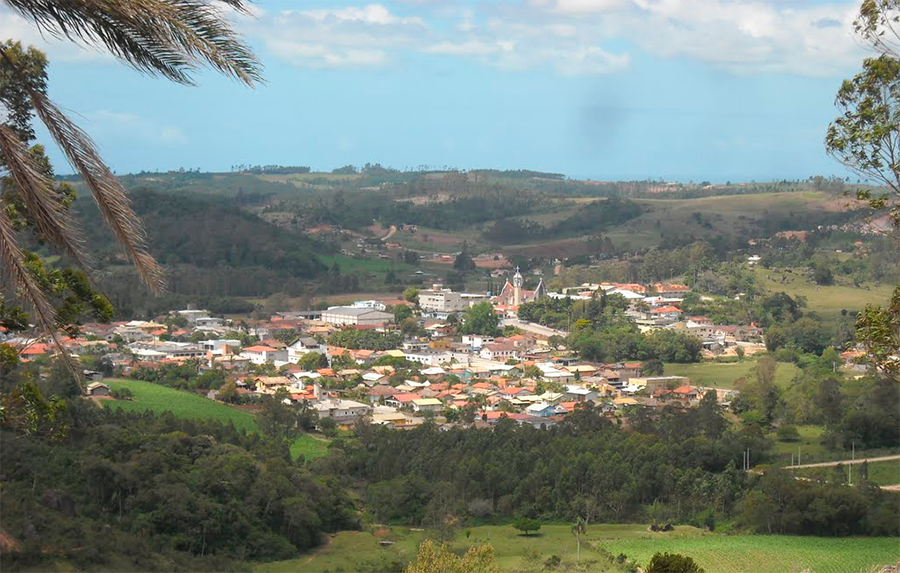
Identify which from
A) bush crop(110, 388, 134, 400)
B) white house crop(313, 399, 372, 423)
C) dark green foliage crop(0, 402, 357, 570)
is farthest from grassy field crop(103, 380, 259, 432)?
dark green foliage crop(0, 402, 357, 570)

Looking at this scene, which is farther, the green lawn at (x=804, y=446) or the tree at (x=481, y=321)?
the tree at (x=481, y=321)

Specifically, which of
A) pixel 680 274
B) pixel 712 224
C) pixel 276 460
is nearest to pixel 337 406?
pixel 276 460

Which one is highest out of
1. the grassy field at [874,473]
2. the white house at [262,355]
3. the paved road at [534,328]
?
the paved road at [534,328]

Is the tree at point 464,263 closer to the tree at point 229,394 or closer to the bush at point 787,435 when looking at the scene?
the tree at point 229,394

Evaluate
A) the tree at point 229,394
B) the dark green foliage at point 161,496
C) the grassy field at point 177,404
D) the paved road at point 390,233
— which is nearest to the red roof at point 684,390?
the grassy field at point 177,404

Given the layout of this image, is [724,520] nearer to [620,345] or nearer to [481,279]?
[620,345]

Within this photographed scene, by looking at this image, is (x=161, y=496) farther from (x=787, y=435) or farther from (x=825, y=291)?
(x=825, y=291)

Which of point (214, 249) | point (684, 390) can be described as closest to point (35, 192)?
point (684, 390)
